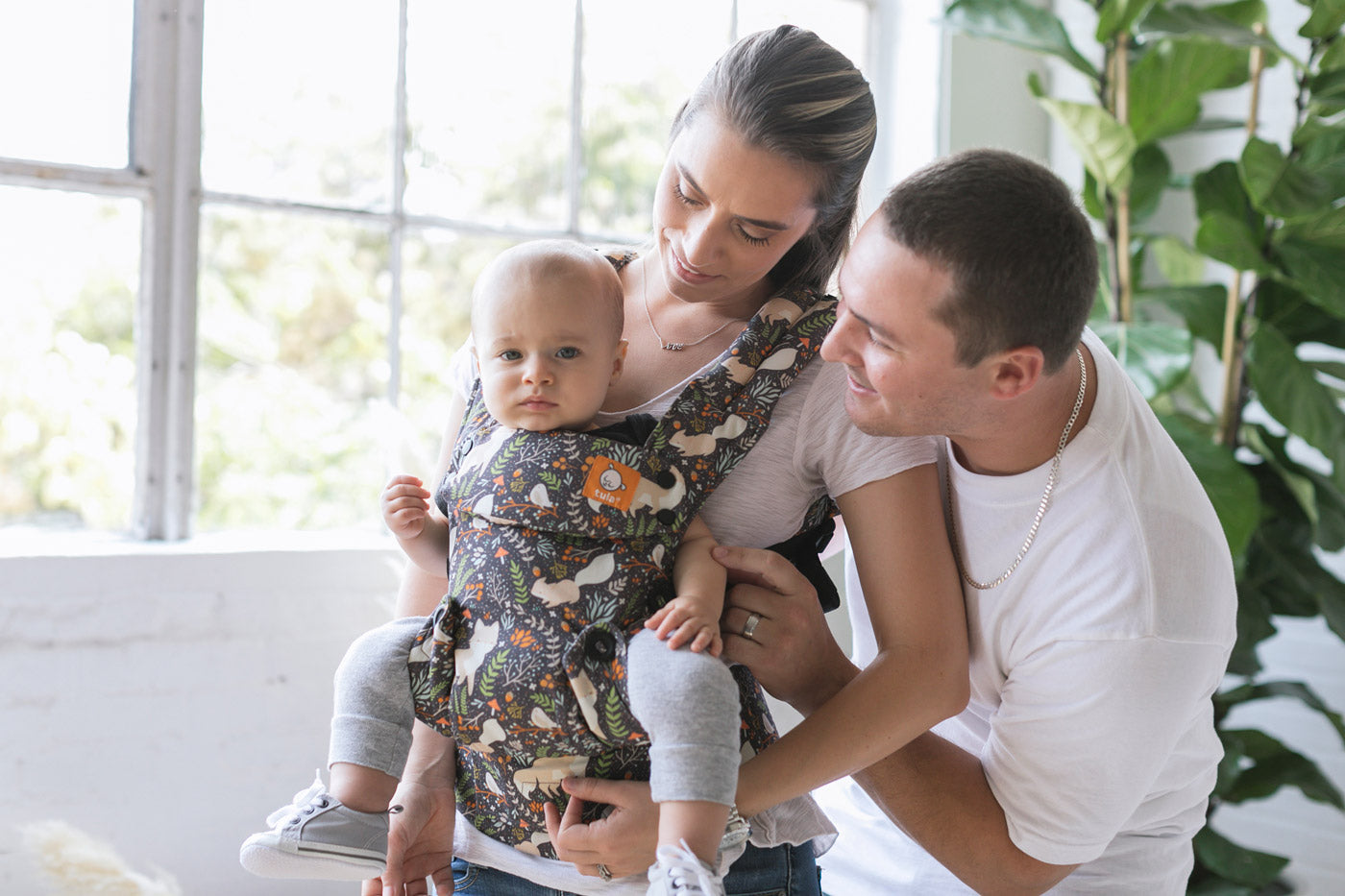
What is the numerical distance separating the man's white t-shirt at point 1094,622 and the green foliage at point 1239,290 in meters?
0.84

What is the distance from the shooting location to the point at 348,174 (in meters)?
2.21

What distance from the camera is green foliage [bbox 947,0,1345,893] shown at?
210 cm

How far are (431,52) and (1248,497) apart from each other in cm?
190

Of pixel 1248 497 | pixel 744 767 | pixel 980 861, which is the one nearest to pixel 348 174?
pixel 744 767

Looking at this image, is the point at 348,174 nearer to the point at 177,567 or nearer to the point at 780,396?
the point at 177,567

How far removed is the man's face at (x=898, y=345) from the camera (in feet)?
3.86

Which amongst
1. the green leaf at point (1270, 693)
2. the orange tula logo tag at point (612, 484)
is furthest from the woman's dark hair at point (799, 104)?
the green leaf at point (1270, 693)

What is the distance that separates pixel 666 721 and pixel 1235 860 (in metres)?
1.85

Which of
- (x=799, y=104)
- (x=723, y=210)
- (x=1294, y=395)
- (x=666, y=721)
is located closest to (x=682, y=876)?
(x=666, y=721)

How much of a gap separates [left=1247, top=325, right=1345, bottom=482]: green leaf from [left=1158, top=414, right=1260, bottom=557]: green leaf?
0.17m

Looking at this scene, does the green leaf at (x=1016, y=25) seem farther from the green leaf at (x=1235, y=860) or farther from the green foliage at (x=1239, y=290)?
the green leaf at (x=1235, y=860)

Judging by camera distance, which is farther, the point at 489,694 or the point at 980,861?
the point at 980,861

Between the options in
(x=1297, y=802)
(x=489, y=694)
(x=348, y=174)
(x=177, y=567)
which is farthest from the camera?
(x=1297, y=802)

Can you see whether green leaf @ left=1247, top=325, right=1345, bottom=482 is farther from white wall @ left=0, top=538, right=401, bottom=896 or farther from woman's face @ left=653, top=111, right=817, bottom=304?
white wall @ left=0, top=538, right=401, bottom=896
